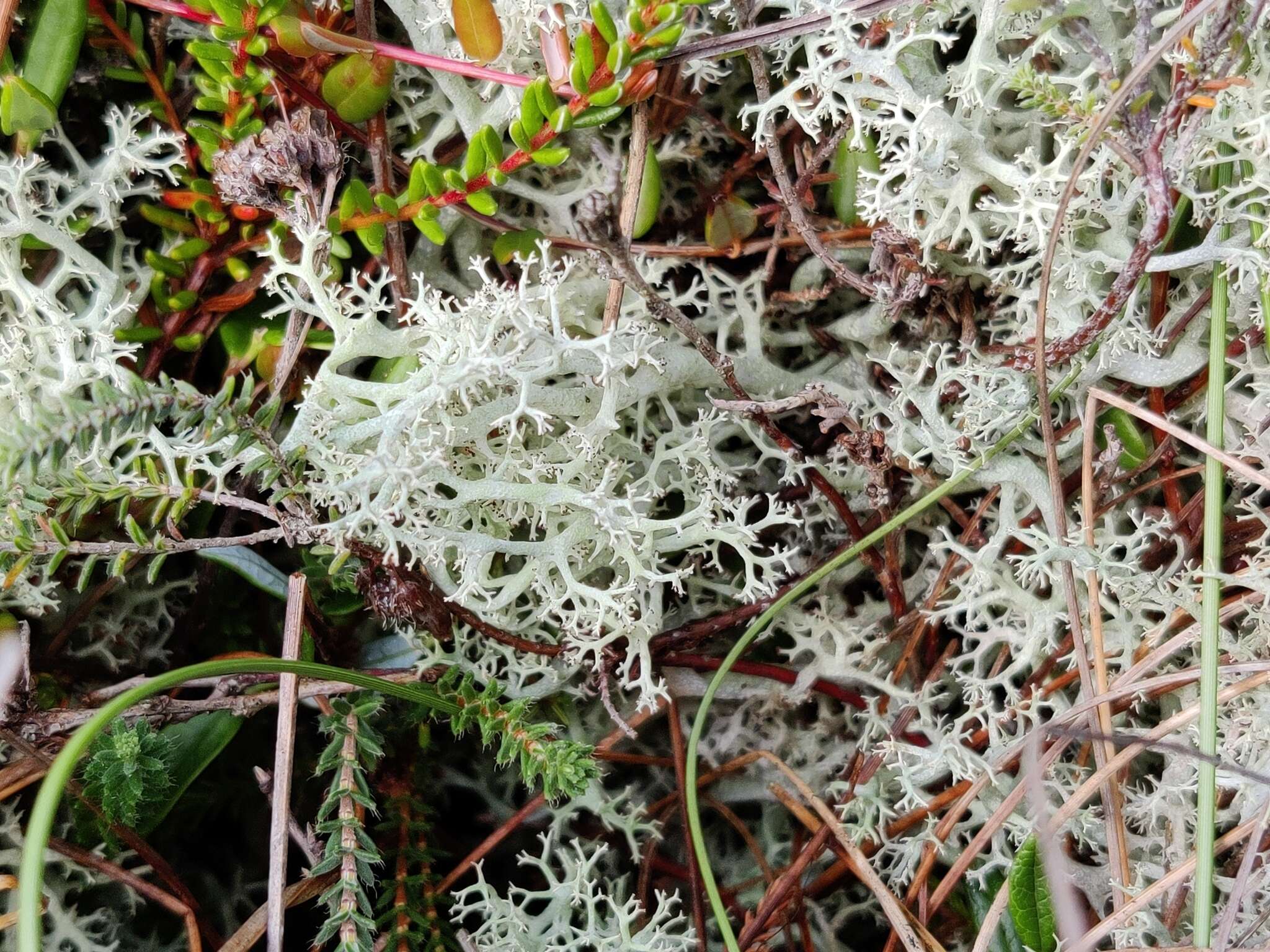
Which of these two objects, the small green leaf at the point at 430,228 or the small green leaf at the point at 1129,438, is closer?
the small green leaf at the point at 430,228

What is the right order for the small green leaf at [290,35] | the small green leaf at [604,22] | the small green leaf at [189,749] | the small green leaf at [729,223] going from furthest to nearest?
the small green leaf at [729,223], the small green leaf at [189,749], the small green leaf at [290,35], the small green leaf at [604,22]

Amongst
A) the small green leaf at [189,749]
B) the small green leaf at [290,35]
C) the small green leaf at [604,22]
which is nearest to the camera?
the small green leaf at [604,22]

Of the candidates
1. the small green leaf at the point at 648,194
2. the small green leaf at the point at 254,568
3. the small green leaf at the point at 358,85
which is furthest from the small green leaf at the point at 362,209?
the small green leaf at the point at 254,568

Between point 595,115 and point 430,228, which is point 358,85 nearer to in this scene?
point 430,228

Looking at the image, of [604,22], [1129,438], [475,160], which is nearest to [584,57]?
[604,22]

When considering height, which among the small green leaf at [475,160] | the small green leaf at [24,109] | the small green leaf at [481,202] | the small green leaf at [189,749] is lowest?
the small green leaf at [189,749]

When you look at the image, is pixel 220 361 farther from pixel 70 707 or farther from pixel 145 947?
pixel 145 947

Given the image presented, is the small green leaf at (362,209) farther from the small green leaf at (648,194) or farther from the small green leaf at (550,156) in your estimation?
the small green leaf at (648,194)
